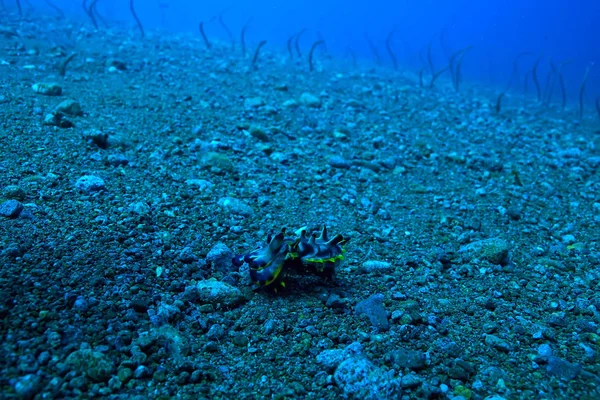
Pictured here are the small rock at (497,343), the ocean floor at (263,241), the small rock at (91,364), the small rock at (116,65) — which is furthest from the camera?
the small rock at (116,65)

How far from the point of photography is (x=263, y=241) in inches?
120

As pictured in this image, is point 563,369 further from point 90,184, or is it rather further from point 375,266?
point 90,184

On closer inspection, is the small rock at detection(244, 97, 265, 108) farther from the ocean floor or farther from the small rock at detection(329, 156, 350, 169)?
the small rock at detection(329, 156, 350, 169)

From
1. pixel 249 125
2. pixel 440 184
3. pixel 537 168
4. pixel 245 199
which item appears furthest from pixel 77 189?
pixel 537 168

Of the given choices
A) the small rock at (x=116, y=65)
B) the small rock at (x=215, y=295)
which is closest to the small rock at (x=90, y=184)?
the small rock at (x=215, y=295)

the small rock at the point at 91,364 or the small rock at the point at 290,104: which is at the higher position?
the small rock at the point at 290,104

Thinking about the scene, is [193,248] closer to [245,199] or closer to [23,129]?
[245,199]

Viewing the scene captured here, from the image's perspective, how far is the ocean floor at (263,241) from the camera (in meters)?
1.88

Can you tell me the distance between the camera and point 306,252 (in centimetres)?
243

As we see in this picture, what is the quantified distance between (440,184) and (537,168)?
6.57 feet

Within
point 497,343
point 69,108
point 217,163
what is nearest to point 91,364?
point 497,343

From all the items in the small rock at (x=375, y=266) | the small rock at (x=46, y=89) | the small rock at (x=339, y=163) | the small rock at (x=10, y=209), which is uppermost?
the small rock at (x=46, y=89)

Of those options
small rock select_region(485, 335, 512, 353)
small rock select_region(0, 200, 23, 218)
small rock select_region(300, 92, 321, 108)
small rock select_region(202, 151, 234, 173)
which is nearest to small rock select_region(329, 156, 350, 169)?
small rock select_region(202, 151, 234, 173)

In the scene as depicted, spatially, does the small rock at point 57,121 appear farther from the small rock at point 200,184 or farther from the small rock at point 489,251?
the small rock at point 489,251
